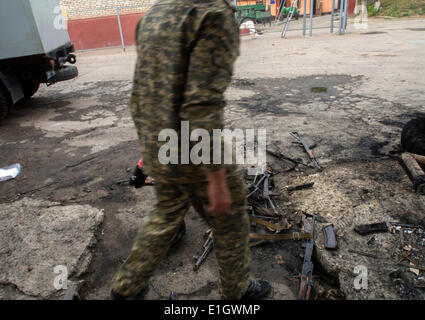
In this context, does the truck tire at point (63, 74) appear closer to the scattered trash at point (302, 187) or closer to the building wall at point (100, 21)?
the scattered trash at point (302, 187)

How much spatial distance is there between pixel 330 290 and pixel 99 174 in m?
2.61

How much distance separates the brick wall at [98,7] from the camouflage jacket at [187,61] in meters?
15.9

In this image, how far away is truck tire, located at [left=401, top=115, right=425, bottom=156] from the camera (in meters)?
3.04

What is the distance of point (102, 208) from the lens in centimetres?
284

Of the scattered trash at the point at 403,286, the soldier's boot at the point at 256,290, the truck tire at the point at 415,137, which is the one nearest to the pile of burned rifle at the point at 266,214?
the soldier's boot at the point at 256,290

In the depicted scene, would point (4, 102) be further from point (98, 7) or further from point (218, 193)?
point (98, 7)

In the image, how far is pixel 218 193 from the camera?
136cm

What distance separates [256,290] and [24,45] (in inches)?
213

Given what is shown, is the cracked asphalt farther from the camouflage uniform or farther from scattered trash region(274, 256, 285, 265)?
the camouflage uniform

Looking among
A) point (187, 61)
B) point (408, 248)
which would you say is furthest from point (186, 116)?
point (408, 248)

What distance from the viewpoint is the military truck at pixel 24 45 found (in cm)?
494

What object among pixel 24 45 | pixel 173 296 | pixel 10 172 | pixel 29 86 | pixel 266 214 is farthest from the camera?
pixel 29 86
